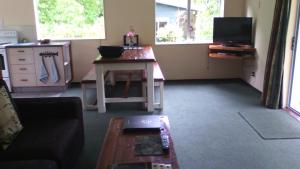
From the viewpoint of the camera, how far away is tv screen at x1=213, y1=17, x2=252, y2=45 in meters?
5.42

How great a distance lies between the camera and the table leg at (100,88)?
4.01 m

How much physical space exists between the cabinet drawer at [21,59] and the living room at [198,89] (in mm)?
566

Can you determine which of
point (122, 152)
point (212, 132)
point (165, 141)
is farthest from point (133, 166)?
point (212, 132)

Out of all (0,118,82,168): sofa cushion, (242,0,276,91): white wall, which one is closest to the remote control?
(0,118,82,168): sofa cushion

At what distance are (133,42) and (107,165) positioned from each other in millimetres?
4025

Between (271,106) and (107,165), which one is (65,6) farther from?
(107,165)

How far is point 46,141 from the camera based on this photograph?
87.7 inches

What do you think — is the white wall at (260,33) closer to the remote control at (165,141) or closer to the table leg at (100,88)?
the table leg at (100,88)

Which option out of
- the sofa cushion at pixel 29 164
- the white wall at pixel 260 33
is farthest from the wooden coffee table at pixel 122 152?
the white wall at pixel 260 33

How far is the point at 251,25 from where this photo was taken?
5375 mm

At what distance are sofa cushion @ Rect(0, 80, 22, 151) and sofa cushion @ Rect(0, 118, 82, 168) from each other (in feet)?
0.17

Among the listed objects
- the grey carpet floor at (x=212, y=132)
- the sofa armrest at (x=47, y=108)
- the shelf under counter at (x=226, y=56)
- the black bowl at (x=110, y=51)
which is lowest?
the grey carpet floor at (x=212, y=132)

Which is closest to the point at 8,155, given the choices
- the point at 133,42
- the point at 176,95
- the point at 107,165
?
the point at 107,165

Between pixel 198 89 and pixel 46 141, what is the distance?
11.8 feet
